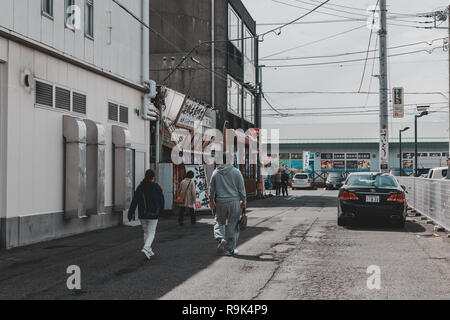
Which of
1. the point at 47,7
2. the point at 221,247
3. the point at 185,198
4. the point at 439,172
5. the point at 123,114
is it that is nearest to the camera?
the point at 221,247

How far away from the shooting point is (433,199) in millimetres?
16375

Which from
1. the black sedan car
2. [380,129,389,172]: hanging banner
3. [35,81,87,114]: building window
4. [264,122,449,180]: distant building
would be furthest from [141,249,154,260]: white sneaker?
[264,122,449,180]: distant building

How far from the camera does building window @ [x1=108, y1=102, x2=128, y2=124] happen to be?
16.7 meters

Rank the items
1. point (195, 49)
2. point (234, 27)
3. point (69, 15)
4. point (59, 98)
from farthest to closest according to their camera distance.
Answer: point (234, 27) < point (195, 49) < point (69, 15) < point (59, 98)

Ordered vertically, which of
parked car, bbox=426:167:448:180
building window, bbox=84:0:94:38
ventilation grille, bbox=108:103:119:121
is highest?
building window, bbox=84:0:94:38

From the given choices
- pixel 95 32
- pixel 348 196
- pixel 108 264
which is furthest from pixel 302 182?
pixel 108 264

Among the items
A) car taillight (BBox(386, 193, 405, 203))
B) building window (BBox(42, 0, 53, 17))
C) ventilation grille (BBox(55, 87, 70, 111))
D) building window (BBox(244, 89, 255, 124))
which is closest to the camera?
building window (BBox(42, 0, 53, 17))

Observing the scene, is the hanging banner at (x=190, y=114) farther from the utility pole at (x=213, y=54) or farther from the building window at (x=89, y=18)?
the building window at (x=89, y=18)

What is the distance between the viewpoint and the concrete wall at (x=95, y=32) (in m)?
12.1

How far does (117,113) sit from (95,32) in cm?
259

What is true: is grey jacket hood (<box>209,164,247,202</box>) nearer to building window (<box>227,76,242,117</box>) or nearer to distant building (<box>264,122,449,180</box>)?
building window (<box>227,76,242,117</box>)

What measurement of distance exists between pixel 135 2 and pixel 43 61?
634 centimetres

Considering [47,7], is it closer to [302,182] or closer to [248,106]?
[248,106]

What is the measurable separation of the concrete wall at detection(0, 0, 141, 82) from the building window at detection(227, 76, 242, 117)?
15045 millimetres
